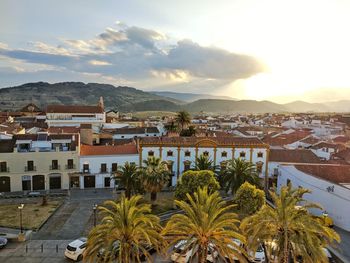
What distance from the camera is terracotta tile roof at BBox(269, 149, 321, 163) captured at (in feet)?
163

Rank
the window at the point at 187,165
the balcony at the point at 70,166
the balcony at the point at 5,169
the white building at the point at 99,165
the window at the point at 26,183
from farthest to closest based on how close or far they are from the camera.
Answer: the window at the point at 187,165
the white building at the point at 99,165
the balcony at the point at 70,166
the window at the point at 26,183
the balcony at the point at 5,169

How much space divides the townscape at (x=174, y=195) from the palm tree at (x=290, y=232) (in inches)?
2.1

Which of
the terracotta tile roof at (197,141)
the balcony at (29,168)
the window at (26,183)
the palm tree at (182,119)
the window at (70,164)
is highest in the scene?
the palm tree at (182,119)

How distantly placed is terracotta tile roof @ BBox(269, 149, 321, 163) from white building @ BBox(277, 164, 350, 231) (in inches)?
187

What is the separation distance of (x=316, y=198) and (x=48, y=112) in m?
70.4

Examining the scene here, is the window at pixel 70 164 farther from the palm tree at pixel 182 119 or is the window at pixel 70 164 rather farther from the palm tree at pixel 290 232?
the palm tree at pixel 290 232

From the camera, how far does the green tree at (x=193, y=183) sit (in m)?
32.7

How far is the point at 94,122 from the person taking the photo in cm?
8419

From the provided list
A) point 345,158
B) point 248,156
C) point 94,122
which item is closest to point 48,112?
point 94,122

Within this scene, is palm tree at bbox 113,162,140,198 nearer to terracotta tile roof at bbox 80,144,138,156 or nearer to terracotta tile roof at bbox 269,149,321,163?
terracotta tile roof at bbox 80,144,138,156

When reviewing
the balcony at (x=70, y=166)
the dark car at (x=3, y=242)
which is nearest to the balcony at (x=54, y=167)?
the balcony at (x=70, y=166)

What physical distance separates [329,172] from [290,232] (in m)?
26.0

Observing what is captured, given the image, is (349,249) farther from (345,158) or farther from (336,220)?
(345,158)

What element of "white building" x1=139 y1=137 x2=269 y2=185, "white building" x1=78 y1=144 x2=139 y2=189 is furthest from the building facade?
"white building" x1=139 y1=137 x2=269 y2=185
